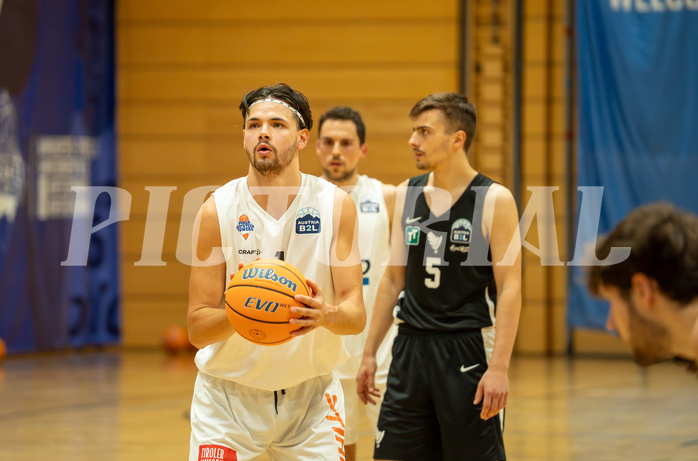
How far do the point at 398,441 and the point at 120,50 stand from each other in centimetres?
966

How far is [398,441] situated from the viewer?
413 centimetres

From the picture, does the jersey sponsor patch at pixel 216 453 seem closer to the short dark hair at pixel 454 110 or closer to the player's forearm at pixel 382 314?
the player's forearm at pixel 382 314

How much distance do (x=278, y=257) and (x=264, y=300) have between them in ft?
1.46

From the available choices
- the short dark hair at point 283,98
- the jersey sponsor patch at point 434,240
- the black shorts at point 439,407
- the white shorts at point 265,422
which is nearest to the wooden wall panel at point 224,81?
the jersey sponsor patch at point 434,240

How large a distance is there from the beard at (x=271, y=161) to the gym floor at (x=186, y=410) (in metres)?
3.29

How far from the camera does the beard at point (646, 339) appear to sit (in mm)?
2250

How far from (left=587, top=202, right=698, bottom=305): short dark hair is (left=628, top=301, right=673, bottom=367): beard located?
0.10 meters

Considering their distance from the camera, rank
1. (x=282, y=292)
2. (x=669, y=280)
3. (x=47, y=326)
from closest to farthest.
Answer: (x=669, y=280) < (x=282, y=292) < (x=47, y=326)

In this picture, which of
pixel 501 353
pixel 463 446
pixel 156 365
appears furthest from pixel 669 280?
pixel 156 365

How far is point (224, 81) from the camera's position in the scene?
1210cm

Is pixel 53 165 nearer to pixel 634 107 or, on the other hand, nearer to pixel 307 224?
pixel 634 107

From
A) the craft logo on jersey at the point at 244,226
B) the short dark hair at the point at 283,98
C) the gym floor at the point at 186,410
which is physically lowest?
the gym floor at the point at 186,410

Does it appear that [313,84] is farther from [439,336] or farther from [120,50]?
[439,336]

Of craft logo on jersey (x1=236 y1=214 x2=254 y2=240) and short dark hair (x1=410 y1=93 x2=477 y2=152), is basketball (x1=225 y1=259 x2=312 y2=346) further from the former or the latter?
short dark hair (x1=410 y1=93 x2=477 y2=152)
